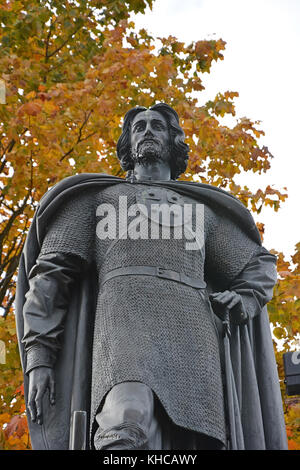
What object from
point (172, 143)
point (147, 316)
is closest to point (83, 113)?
point (172, 143)

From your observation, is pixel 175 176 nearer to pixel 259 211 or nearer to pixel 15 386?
pixel 15 386

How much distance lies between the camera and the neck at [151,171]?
5.40 meters

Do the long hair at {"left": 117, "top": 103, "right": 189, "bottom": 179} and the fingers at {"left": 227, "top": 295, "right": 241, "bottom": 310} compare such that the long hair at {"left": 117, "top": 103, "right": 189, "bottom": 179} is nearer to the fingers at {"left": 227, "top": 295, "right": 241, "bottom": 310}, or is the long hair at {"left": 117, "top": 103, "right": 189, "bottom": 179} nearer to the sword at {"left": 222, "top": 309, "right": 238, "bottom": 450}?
the fingers at {"left": 227, "top": 295, "right": 241, "bottom": 310}

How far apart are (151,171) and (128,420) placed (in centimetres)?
216

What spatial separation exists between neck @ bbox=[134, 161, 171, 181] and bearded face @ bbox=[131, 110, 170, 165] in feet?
0.09

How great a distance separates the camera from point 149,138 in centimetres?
541

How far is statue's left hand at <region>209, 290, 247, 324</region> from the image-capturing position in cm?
451

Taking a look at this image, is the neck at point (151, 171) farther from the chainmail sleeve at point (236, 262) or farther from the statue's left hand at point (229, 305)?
the statue's left hand at point (229, 305)

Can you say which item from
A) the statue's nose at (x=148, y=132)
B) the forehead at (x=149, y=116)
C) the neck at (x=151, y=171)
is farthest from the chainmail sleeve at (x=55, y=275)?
the forehead at (x=149, y=116)

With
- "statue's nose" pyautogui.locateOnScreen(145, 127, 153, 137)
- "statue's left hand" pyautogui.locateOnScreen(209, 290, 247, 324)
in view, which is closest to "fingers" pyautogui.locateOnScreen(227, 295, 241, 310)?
"statue's left hand" pyautogui.locateOnScreen(209, 290, 247, 324)

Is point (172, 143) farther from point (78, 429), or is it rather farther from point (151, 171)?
point (78, 429)

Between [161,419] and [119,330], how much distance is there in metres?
0.55
